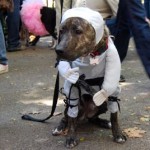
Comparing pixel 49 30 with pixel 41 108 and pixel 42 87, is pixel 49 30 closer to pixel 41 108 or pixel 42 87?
pixel 42 87

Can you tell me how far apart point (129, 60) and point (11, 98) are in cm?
268

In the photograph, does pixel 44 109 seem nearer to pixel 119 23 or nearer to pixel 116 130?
pixel 116 130

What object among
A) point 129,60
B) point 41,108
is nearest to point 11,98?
point 41,108

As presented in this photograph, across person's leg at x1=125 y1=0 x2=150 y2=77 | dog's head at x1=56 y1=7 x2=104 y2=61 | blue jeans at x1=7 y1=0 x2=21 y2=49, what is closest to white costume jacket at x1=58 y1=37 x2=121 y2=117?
dog's head at x1=56 y1=7 x2=104 y2=61

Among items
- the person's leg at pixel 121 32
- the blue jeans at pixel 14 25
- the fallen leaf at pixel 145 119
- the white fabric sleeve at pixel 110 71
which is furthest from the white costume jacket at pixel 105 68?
the blue jeans at pixel 14 25

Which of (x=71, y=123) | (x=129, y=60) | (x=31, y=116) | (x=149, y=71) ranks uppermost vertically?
(x=149, y=71)

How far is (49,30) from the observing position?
26.8 ft

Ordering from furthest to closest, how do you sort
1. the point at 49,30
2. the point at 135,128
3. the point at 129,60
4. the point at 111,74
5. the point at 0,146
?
the point at 49,30
the point at 129,60
the point at 135,128
the point at 0,146
the point at 111,74

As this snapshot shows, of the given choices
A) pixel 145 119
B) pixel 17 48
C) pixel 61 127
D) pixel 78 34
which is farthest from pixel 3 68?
pixel 78 34

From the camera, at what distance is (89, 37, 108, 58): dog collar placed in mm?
3623

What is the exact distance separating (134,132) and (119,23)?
1538mm

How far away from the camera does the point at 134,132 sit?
4.19 meters

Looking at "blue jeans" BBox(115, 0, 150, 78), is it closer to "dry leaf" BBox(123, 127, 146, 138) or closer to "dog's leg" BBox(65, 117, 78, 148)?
"dry leaf" BBox(123, 127, 146, 138)

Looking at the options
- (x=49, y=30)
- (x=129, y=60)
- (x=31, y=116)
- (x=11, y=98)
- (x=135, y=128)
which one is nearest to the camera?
(x=135, y=128)
